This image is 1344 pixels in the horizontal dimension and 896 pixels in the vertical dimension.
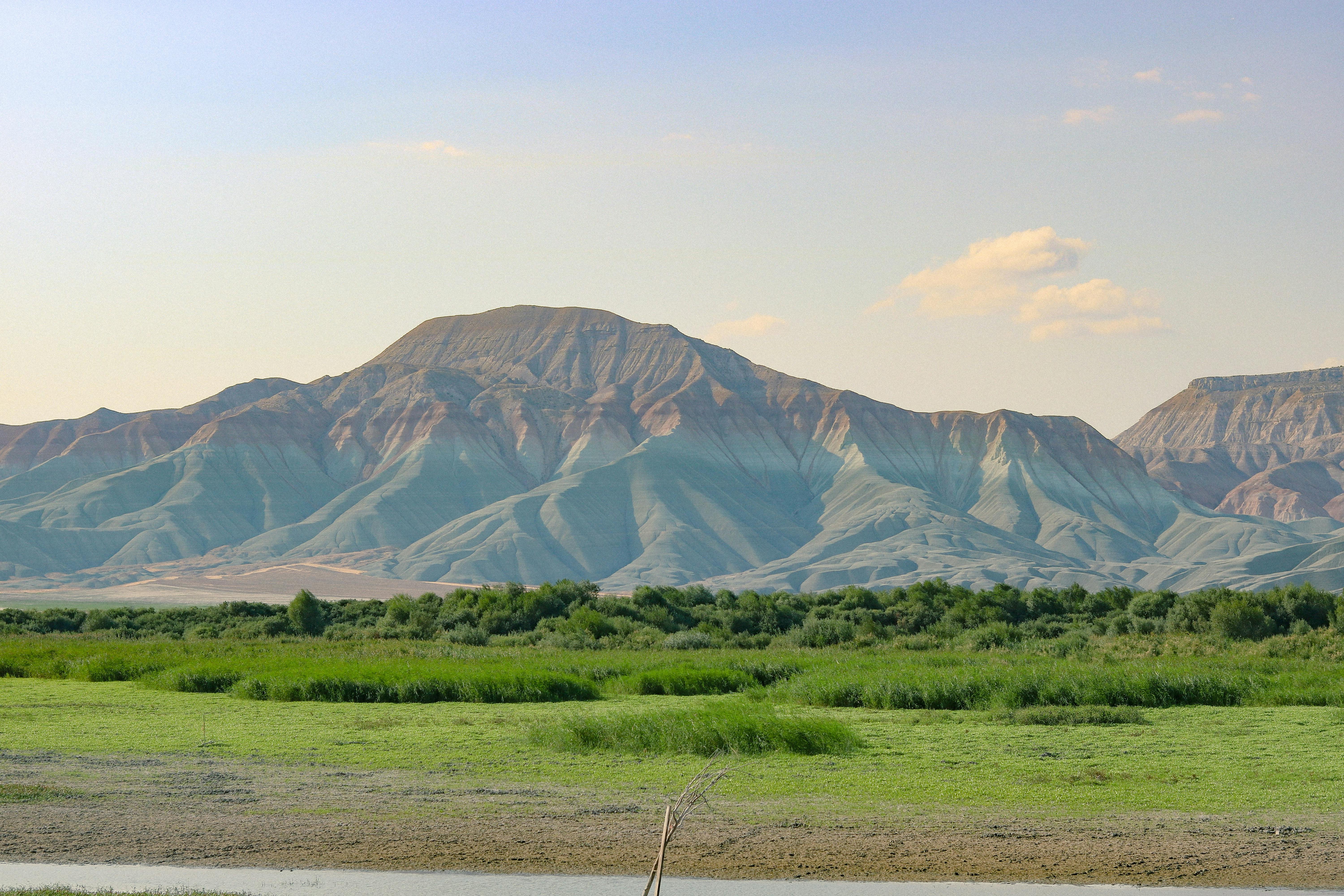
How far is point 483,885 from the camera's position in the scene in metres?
12.8

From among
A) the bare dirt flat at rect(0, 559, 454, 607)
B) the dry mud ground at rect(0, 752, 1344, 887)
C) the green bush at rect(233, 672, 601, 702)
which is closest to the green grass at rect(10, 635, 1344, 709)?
the green bush at rect(233, 672, 601, 702)

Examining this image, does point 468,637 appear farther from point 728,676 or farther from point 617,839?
point 617,839

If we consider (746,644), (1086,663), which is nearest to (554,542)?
(746,644)

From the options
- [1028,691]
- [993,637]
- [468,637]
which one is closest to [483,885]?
[1028,691]

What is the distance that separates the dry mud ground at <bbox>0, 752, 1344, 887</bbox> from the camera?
13.3 metres

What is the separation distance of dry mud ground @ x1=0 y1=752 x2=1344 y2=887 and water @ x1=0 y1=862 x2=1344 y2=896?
184mm

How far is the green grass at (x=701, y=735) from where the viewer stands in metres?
19.5

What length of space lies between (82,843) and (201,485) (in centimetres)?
19605

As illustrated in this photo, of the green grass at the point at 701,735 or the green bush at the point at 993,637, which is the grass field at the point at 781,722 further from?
the green bush at the point at 993,637

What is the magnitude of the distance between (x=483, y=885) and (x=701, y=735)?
24.0ft

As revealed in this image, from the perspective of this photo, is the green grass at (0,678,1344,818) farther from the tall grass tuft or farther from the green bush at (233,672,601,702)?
the green bush at (233,672,601,702)

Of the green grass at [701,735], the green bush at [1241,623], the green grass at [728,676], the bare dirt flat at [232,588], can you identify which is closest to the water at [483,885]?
the green grass at [701,735]

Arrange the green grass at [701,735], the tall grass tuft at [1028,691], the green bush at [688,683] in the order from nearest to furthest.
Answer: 1. the green grass at [701,735]
2. the tall grass tuft at [1028,691]
3. the green bush at [688,683]

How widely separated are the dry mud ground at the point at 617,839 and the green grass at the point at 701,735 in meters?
3.34
